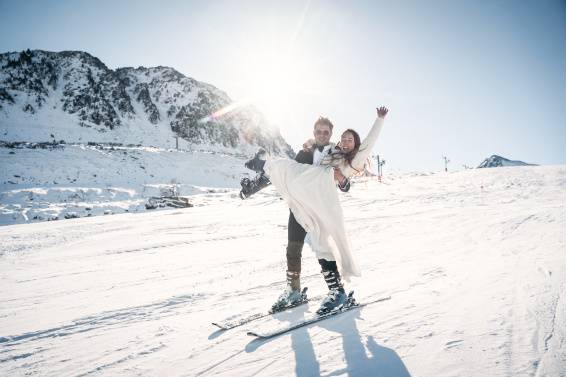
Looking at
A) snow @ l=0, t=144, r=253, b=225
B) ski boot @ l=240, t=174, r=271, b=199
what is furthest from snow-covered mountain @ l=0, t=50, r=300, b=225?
ski boot @ l=240, t=174, r=271, b=199

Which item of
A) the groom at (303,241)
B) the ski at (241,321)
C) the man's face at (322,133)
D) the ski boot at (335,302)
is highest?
the man's face at (322,133)

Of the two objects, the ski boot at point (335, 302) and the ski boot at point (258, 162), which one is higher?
the ski boot at point (258, 162)

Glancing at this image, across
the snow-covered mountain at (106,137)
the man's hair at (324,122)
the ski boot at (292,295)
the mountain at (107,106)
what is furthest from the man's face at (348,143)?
the mountain at (107,106)

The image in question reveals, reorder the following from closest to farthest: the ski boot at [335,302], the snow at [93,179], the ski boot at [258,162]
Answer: the ski boot at [335,302]
the ski boot at [258,162]
the snow at [93,179]

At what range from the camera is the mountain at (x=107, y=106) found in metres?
53.2

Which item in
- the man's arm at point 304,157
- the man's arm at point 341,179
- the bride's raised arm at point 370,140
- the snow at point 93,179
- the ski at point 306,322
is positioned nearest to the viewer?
the ski at point 306,322

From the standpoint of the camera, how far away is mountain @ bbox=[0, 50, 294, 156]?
53219 millimetres

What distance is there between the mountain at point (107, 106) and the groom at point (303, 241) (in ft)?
174

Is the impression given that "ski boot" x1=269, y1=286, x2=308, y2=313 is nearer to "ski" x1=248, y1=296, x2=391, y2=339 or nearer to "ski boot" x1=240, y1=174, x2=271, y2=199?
"ski" x1=248, y1=296, x2=391, y2=339

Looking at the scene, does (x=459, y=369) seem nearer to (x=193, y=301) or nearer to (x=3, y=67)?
(x=193, y=301)

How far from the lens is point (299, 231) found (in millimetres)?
3521

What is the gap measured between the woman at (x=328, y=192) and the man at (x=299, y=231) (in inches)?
1.7

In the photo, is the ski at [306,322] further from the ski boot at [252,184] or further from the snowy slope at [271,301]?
the ski boot at [252,184]

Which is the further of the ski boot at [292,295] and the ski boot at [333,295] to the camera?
the ski boot at [292,295]
